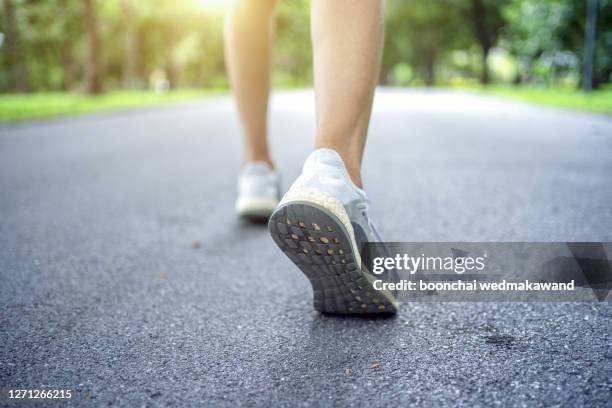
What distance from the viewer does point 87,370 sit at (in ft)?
3.44

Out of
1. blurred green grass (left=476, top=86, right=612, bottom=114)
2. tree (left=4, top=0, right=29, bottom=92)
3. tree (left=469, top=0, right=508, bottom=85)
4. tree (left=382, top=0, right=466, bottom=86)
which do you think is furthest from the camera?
tree (left=382, top=0, right=466, bottom=86)

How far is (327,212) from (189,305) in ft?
1.62

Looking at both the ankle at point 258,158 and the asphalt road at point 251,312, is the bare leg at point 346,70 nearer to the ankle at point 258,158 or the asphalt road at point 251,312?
the asphalt road at point 251,312

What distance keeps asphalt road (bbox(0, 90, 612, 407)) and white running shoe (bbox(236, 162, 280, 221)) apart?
72 mm

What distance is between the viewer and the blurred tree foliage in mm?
18719

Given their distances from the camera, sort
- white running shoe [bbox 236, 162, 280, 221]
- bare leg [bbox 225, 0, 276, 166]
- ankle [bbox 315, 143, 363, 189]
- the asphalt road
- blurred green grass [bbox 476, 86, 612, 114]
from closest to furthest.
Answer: the asphalt road → ankle [bbox 315, 143, 363, 189] → bare leg [bbox 225, 0, 276, 166] → white running shoe [bbox 236, 162, 280, 221] → blurred green grass [bbox 476, 86, 612, 114]

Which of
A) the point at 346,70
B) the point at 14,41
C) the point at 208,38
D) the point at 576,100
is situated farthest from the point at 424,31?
the point at 346,70

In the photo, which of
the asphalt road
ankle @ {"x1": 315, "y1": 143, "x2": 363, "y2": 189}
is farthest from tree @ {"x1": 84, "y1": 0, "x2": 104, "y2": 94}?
ankle @ {"x1": 315, "y1": 143, "x2": 363, "y2": 189}

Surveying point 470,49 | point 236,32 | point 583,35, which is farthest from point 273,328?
point 470,49

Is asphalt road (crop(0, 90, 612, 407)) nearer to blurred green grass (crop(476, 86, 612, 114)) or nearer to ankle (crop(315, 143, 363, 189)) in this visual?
ankle (crop(315, 143, 363, 189))

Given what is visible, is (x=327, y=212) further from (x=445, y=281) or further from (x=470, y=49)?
(x=470, y=49)

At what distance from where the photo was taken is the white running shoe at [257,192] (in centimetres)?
214
